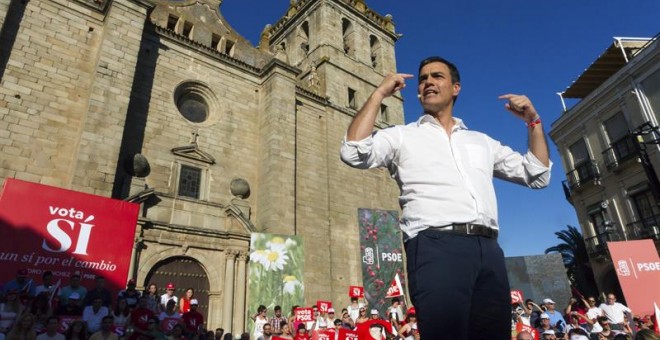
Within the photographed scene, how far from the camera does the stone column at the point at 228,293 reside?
39.3 feet

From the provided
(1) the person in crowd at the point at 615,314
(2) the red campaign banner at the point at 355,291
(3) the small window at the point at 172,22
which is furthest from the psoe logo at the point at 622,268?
(3) the small window at the point at 172,22

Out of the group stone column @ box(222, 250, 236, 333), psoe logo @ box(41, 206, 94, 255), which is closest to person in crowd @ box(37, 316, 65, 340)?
psoe logo @ box(41, 206, 94, 255)

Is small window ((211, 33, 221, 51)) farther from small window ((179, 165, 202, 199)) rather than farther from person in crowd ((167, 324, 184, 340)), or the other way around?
person in crowd ((167, 324, 184, 340))

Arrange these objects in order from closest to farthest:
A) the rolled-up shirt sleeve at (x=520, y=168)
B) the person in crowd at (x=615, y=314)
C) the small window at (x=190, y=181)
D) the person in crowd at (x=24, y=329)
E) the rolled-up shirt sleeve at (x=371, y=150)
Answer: the rolled-up shirt sleeve at (x=371, y=150)
the rolled-up shirt sleeve at (x=520, y=168)
the person in crowd at (x=24, y=329)
the person in crowd at (x=615, y=314)
the small window at (x=190, y=181)

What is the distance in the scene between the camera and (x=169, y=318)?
26.5 ft

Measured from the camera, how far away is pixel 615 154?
18359 millimetres

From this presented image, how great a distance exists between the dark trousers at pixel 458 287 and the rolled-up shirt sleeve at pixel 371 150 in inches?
16.5

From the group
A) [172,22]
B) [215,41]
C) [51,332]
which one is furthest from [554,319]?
[172,22]

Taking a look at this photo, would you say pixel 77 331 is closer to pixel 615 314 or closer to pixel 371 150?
pixel 371 150

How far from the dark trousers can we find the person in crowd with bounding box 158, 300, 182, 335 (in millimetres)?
7620

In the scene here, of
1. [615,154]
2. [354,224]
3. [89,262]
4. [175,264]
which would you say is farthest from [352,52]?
[89,262]

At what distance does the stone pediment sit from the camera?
43.5 ft

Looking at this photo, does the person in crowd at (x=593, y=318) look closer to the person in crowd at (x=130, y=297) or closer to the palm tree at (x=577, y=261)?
the person in crowd at (x=130, y=297)

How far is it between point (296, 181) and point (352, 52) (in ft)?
35.6
